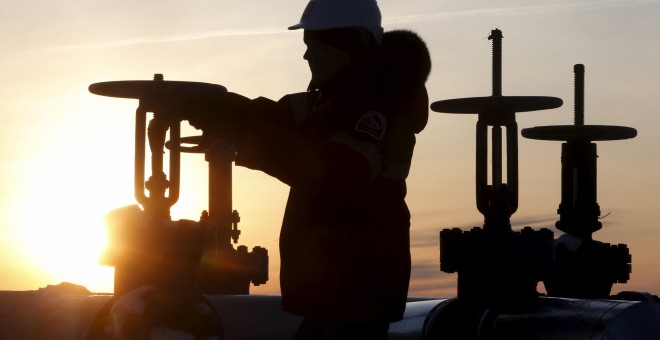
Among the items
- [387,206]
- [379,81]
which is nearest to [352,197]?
[387,206]

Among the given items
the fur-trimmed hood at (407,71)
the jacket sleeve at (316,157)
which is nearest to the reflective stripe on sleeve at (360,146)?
the jacket sleeve at (316,157)

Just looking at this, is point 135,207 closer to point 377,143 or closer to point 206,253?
point 206,253

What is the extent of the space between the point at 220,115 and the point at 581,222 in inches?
368

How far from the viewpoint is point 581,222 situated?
14961 millimetres

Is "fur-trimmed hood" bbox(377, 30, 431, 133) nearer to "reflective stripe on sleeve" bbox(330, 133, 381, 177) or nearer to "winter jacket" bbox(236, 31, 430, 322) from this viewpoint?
"winter jacket" bbox(236, 31, 430, 322)

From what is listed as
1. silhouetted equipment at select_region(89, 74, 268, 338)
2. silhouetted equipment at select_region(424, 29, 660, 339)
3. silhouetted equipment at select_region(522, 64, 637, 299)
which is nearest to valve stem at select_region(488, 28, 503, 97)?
silhouetted equipment at select_region(424, 29, 660, 339)

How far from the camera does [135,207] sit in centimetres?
931

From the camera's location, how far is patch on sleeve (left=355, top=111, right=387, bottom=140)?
6227mm

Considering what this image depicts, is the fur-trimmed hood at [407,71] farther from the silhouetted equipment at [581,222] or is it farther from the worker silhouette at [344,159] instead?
A: the silhouetted equipment at [581,222]

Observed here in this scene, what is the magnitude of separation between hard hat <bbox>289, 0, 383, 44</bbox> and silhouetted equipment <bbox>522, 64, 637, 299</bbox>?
22.5ft

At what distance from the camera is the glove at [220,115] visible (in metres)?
6.41

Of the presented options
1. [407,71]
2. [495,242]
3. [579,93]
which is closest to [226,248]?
[579,93]

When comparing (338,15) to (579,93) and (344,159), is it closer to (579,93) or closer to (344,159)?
(344,159)

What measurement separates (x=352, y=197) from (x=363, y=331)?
31.1 inches
